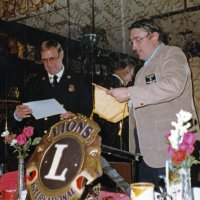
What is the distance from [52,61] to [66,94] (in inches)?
10.9

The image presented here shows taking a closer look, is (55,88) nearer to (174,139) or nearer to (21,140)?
(21,140)

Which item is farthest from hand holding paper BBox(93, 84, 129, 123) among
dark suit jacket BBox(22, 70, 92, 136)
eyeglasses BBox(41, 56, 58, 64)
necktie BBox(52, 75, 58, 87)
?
eyeglasses BBox(41, 56, 58, 64)

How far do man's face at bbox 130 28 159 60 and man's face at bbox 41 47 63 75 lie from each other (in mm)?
899

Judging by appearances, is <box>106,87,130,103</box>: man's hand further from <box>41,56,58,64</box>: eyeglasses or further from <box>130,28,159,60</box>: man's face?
<box>41,56,58,64</box>: eyeglasses

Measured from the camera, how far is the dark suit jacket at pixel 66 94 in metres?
2.31

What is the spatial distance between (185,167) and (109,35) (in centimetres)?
A: 163

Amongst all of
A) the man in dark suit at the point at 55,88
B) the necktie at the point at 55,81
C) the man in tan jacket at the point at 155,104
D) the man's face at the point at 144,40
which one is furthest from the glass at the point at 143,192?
the necktie at the point at 55,81

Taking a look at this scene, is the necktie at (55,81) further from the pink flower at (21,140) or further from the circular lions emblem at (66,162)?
the circular lions emblem at (66,162)

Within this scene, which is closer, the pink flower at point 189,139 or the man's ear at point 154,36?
the pink flower at point 189,139

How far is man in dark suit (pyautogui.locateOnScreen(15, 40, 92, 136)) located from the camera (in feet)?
7.61

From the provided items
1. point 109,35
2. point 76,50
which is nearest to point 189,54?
point 109,35

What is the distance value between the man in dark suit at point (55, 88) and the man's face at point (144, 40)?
2.49 ft

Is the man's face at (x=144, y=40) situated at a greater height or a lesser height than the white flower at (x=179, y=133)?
greater

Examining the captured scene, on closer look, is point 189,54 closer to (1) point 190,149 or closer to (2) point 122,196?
(2) point 122,196
